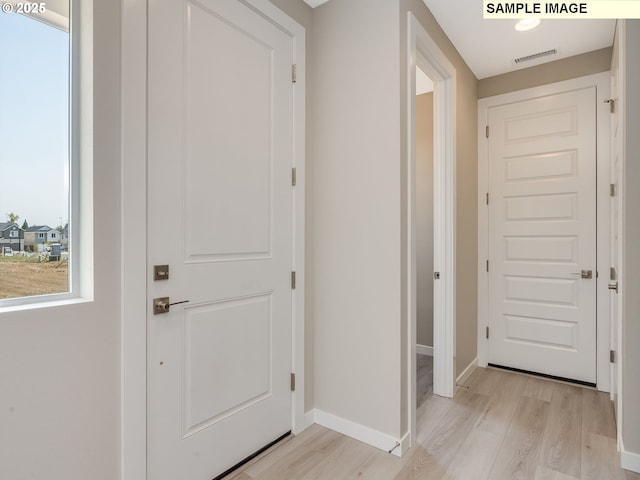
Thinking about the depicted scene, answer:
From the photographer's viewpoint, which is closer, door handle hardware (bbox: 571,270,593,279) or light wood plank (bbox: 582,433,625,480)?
light wood plank (bbox: 582,433,625,480)

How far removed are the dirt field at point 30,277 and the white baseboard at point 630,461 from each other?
Answer: 106 inches

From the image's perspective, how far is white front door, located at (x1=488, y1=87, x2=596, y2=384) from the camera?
9.21 ft

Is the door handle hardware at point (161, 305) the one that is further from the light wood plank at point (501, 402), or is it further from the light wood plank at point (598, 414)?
the light wood plank at point (598, 414)

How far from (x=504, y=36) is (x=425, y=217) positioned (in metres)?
1.64

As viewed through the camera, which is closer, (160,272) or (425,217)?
(160,272)

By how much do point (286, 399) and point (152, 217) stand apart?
1293 mm

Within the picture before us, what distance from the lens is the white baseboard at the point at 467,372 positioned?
112 inches

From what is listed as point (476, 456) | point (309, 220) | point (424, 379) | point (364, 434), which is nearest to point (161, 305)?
point (309, 220)

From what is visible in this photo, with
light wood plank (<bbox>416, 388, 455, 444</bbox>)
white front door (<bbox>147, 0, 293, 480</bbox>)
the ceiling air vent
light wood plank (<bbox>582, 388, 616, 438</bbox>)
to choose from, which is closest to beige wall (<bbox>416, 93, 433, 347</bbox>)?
the ceiling air vent

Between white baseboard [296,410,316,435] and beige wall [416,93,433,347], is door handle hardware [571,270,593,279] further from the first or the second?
white baseboard [296,410,316,435]

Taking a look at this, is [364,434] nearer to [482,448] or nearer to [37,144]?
[482,448]

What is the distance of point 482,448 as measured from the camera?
1998mm

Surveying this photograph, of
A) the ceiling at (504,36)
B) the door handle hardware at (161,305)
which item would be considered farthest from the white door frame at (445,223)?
the door handle hardware at (161,305)

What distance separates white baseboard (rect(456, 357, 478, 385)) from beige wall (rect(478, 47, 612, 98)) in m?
2.40
